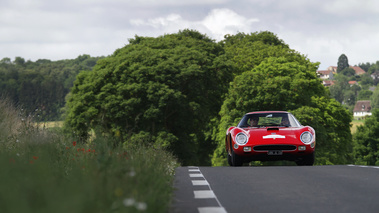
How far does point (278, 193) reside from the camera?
8.98m

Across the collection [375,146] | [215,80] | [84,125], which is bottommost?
[375,146]

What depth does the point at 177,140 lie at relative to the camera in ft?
149

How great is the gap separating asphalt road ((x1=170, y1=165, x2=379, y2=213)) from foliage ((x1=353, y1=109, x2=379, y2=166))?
67385 mm

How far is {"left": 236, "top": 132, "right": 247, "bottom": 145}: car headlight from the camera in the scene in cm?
1590

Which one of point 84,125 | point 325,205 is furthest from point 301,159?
point 84,125

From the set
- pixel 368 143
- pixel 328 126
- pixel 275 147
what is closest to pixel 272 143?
pixel 275 147

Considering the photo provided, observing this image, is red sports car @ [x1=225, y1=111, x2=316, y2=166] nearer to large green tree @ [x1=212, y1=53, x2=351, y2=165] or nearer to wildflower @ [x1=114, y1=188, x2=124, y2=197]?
wildflower @ [x1=114, y1=188, x2=124, y2=197]

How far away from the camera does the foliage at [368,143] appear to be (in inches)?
3046

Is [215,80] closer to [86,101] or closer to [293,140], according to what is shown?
[86,101]

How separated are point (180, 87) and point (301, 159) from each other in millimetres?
31078

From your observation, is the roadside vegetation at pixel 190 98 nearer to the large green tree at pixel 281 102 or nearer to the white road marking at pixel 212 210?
the large green tree at pixel 281 102

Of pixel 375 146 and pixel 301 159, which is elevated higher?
pixel 301 159

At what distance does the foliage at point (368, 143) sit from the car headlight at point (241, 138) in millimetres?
64348

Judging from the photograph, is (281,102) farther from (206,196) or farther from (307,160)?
(206,196)
